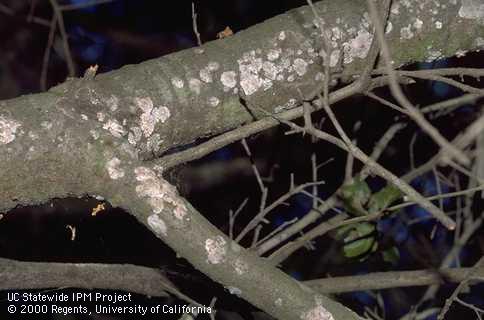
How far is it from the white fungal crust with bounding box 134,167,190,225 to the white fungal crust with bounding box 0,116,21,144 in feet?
0.63

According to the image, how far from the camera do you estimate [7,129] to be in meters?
0.97

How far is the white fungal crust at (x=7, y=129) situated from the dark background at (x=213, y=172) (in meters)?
0.50

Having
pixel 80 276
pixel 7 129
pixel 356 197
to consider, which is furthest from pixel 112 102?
pixel 356 197

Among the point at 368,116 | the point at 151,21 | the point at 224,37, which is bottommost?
the point at 224,37

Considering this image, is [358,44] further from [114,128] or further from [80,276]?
[80,276]

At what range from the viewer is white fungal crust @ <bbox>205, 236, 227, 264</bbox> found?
100cm

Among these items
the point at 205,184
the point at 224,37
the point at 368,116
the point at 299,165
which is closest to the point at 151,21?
the point at 205,184

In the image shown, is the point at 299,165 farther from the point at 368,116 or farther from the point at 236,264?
the point at 236,264

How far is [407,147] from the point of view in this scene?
2416 millimetres

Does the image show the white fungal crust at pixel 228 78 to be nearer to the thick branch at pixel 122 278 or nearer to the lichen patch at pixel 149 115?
the lichen patch at pixel 149 115

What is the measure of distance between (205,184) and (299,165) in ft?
1.32

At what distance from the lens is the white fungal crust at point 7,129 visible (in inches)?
38.1

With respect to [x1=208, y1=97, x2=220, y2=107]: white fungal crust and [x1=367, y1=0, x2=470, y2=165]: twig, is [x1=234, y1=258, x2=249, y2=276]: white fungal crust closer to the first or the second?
[x1=208, y1=97, x2=220, y2=107]: white fungal crust

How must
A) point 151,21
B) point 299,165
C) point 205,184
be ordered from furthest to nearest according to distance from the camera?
point 151,21
point 205,184
point 299,165
